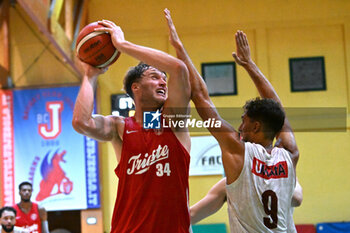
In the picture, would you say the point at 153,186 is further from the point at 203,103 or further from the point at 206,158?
the point at 206,158

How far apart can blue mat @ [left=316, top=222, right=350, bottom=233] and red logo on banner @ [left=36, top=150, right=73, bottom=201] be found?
5163 mm

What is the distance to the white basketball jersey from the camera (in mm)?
2918

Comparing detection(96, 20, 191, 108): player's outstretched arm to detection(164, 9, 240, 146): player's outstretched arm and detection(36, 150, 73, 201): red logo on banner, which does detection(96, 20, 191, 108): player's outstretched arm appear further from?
detection(36, 150, 73, 201): red logo on banner

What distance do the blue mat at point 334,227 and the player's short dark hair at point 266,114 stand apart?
8018mm

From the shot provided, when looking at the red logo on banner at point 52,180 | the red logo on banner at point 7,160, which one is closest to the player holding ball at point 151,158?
the red logo on banner at point 52,180

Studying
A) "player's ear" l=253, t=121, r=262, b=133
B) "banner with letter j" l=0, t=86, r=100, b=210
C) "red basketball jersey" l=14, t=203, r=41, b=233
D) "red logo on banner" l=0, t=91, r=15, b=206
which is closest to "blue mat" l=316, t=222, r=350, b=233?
"banner with letter j" l=0, t=86, r=100, b=210

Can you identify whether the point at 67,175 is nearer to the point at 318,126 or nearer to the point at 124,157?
the point at 318,126

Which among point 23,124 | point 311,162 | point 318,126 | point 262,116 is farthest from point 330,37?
point 262,116

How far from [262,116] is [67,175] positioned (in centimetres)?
785

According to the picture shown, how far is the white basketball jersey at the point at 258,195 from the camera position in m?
2.92

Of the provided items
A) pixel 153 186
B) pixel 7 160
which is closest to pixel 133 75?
pixel 153 186

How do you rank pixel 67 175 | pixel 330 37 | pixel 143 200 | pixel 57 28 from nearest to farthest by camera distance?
A: pixel 143 200 < pixel 57 28 < pixel 67 175 < pixel 330 37

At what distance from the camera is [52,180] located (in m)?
10.3

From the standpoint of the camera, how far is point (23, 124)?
34.6 ft
